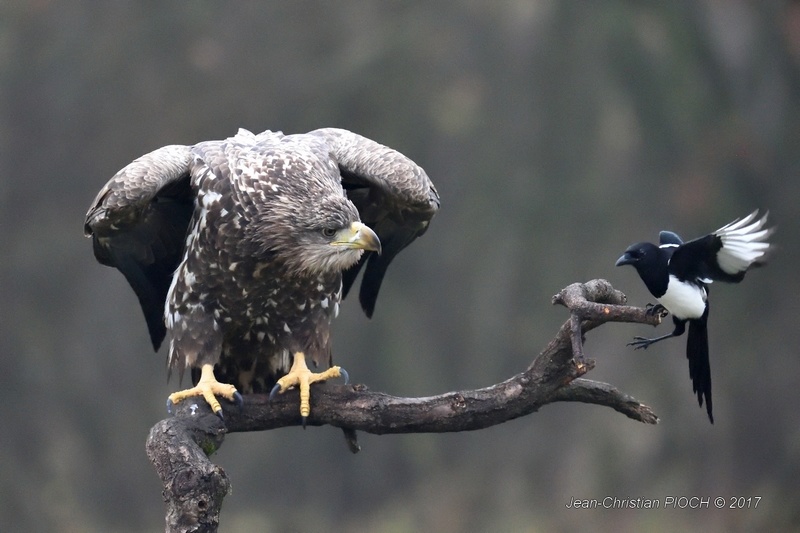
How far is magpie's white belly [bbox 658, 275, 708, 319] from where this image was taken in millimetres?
2670

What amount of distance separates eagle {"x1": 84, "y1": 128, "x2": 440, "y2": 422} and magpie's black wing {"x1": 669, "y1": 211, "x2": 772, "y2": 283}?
1.04 meters

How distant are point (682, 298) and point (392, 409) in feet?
3.33

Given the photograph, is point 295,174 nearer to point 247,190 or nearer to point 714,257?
point 247,190

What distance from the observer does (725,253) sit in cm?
257

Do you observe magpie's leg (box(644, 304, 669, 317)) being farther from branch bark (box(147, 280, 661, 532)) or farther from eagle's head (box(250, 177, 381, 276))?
eagle's head (box(250, 177, 381, 276))

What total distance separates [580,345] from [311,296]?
1274 mm

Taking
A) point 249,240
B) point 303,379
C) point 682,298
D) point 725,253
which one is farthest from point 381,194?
point 725,253

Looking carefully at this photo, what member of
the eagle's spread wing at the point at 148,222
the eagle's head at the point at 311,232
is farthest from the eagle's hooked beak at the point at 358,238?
the eagle's spread wing at the point at 148,222

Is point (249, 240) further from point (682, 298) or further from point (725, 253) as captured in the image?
point (725, 253)

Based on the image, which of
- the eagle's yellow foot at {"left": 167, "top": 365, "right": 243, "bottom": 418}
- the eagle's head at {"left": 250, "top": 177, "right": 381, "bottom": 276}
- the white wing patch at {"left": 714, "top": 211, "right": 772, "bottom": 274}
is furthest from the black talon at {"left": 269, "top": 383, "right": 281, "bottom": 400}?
the white wing patch at {"left": 714, "top": 211, "right": 772, "bottom": 274}

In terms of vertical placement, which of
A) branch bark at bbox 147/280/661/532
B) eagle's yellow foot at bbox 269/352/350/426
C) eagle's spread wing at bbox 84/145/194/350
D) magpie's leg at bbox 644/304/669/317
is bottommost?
branch bark at bbox 147/280/661/532

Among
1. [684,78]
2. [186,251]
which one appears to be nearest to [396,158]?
[186,251]

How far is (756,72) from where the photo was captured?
705 centimetres

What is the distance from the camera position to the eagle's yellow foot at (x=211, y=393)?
3.32 m
